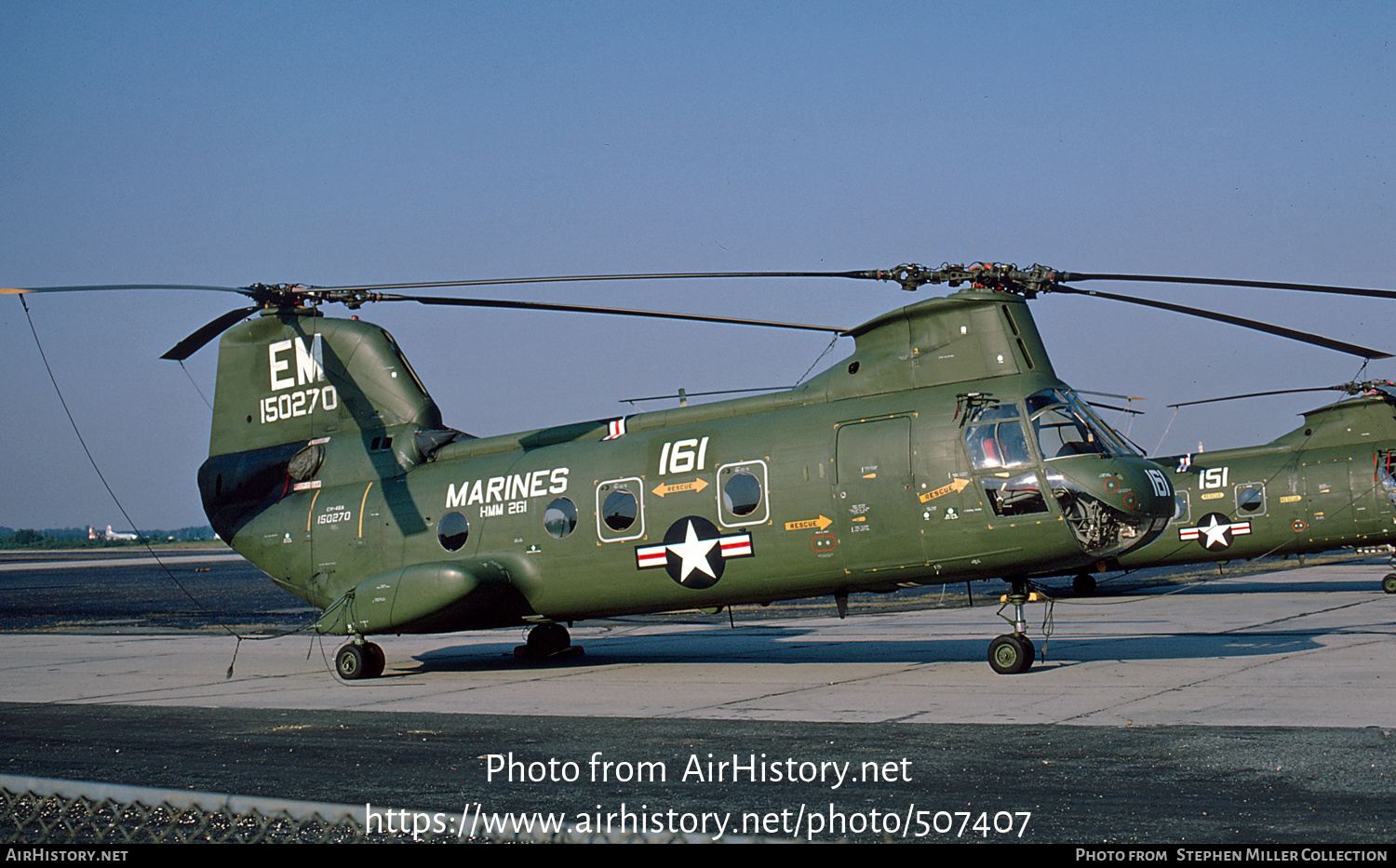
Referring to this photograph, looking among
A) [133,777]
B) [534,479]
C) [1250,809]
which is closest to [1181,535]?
[534,479]

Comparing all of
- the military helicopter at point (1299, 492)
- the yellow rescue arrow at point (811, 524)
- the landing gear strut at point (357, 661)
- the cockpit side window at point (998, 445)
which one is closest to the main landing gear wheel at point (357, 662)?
the landing gear strut at point (357, 661)

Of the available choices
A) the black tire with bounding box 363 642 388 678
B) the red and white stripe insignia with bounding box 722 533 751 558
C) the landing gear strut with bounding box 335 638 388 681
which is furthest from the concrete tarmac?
the red and white stripe insignia with bounding box 722 533 751 558

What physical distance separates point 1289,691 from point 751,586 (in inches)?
258

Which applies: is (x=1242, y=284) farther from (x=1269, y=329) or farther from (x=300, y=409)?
(x=300, y=409)

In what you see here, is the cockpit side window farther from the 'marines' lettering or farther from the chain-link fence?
the chain-link fence

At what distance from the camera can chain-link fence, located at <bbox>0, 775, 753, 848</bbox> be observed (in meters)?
4.95

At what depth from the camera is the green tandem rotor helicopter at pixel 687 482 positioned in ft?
45.7

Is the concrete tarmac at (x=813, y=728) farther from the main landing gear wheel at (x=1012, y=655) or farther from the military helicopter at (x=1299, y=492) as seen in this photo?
the military helicopter at (x=1299, y=492)

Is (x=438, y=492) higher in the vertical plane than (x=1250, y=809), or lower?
higher

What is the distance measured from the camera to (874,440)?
1473cm

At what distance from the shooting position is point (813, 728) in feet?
36.2

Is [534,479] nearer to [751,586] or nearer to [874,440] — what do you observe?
[751,586]

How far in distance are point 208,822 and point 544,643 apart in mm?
11921

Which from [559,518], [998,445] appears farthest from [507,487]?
[998,445]
